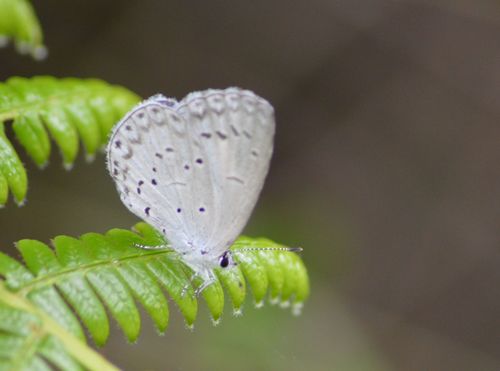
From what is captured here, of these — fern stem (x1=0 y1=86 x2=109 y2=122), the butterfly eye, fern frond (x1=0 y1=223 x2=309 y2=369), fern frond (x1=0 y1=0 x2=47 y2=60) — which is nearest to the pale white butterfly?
the butterfly eye

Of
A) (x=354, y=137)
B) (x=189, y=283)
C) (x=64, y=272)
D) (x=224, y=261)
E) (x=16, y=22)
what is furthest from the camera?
(x=354, y=137)

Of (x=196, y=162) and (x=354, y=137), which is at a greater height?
(x=196, y=162)

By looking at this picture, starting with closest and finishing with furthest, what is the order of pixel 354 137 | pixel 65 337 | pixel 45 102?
pixel 65 337
pixel 45 102
pixel 354 137

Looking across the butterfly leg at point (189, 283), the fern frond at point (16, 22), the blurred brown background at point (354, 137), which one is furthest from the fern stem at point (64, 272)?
the blurred brown background at point (354, 137)

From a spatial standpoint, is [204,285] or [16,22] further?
[16,22]

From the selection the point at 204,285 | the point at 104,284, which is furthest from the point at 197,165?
the point at 104,284

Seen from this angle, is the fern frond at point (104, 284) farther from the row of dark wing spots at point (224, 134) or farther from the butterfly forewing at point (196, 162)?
the row of dark wing spots at point (224, 134)

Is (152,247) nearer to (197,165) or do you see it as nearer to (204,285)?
(204,285)

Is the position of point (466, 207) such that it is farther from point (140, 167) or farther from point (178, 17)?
point (140, 167)
